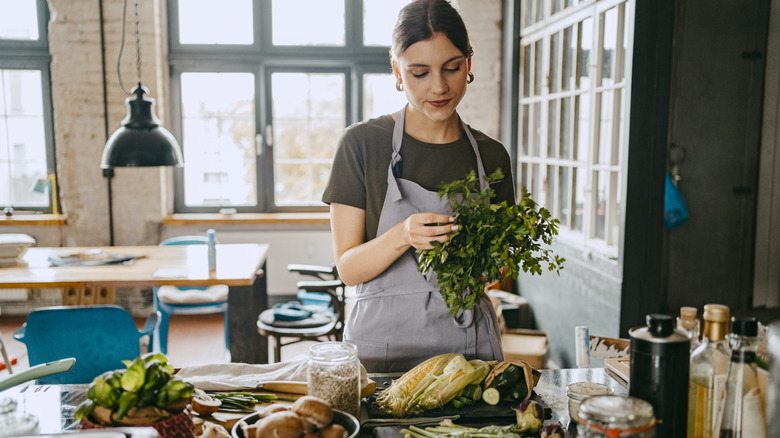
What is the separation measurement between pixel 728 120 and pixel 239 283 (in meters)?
2.93

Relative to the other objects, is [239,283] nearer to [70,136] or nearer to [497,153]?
[497,153]

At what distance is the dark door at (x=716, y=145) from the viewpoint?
3.49m

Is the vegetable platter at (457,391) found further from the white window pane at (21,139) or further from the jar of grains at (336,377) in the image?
the white window pane at (21,139)

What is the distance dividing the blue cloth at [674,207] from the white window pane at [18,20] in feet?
17.7

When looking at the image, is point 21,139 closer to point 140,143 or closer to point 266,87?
point 266,87

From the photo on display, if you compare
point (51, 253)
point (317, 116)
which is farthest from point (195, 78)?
point (51, 253)

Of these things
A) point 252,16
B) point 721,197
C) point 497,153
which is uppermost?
point 252,16

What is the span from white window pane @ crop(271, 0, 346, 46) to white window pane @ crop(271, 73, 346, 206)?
0.32 meters

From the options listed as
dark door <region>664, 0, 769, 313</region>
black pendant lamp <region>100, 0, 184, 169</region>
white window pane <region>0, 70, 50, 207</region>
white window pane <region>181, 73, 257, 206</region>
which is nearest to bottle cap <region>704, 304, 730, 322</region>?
dark door <region>664, 0, 769, 313</region>

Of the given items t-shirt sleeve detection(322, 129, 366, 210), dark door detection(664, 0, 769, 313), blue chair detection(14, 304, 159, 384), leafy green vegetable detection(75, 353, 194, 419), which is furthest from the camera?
dark door detection(664, 0, 769, 313)

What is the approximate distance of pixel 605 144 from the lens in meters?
3.54

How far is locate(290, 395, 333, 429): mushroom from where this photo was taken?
1123mm

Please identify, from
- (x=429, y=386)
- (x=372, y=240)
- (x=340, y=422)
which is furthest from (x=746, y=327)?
(x=372, y=240)

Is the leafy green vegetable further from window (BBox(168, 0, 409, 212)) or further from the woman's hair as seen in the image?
window (BBox(168, 0, 409, 212))
